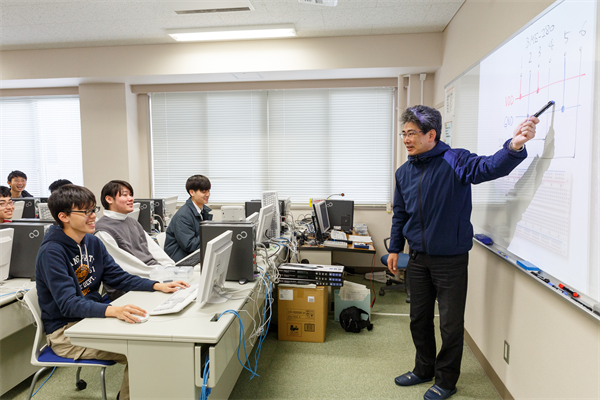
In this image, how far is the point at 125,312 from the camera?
1.70m

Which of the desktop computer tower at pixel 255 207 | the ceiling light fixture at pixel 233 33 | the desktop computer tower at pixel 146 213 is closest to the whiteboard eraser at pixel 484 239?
the desktop computer tower at pixel 255 207

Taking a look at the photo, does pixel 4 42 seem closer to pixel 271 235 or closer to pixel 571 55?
pixel 271 235

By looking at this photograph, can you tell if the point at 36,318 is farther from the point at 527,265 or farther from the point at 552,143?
the point at 552,143

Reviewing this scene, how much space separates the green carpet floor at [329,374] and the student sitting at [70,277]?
0.61 m

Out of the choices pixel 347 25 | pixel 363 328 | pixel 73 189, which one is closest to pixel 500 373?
pixel 363 328

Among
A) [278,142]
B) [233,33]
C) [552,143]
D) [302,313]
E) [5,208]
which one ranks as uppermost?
[233,33]

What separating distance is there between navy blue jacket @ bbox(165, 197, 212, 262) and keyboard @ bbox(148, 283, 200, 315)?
904 millimetres

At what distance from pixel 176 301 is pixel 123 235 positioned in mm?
946

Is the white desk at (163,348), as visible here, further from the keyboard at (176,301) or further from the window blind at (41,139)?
the window blind at (41,139)

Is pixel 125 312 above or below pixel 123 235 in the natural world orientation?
below

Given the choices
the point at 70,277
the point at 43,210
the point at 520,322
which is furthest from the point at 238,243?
the point at 43,210

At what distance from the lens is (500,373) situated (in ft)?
7.14

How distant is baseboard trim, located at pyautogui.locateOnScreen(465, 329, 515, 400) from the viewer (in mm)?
2117

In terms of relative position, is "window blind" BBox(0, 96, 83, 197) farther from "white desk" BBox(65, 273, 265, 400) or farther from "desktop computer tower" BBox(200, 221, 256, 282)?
"white desk" BBox(65, 273, 265, 400)
